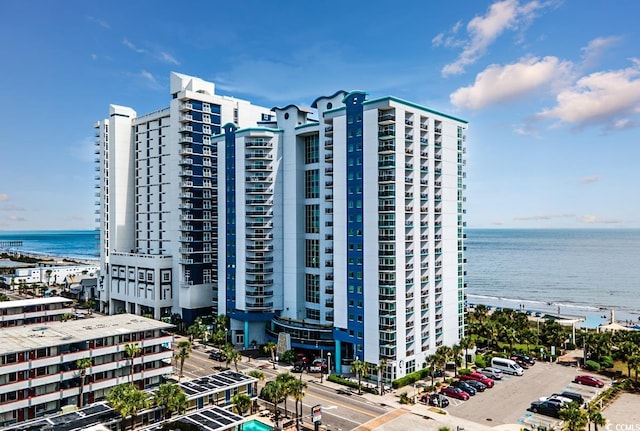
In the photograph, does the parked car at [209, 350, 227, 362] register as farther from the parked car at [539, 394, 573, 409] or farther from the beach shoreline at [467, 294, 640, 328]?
the beach shoreline at [467, 294, 640, 328]

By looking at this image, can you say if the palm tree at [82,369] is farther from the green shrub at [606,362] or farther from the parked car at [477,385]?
the green shrub at [606,362]

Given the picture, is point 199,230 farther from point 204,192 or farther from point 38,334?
point 38,334

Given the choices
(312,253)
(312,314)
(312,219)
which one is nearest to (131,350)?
(312,314)

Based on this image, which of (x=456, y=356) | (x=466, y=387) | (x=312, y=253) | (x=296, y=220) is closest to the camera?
(x=466, y=387)

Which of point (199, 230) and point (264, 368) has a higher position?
point (199, 230)

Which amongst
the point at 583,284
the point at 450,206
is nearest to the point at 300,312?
the point at 450,206

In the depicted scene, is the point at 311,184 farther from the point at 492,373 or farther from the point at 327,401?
the point at 492,373
